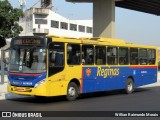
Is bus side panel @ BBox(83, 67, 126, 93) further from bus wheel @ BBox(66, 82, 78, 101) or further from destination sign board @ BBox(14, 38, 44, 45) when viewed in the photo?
destination sign board @ BBox(14, 38, 44, 45)

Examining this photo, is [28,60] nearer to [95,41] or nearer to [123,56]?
[95,41]

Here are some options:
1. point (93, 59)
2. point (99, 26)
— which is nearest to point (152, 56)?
point (93, 59)

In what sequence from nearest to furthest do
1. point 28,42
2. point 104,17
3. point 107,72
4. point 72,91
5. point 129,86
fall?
point 28,42 → point 72,91 → point 107,72 → point 129,86 → point 104,17

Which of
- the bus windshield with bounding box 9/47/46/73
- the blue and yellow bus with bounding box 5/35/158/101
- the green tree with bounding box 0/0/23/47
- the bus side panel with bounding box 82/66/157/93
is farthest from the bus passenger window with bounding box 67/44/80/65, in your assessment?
the green tree with bounding box 0/0/23/47

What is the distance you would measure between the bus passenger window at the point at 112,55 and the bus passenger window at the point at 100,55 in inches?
14.1

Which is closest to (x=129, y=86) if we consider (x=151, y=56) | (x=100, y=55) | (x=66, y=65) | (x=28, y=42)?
(x=151, y=56)

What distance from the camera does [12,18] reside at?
127 feet

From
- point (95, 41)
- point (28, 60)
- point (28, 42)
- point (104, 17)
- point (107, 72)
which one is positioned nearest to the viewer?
point (28, 60)

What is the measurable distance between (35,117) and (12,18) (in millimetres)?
27556

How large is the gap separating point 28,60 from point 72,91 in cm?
242

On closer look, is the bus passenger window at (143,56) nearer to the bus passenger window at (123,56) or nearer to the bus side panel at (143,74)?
the bus side panel at (143,74)

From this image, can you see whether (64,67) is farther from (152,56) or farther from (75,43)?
(152,56)

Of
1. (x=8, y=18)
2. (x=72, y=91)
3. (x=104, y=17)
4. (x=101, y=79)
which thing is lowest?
(x=72, y=91)

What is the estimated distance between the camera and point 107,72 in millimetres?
19922
